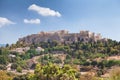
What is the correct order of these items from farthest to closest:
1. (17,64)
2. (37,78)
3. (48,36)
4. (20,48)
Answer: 1. (48,36)
2. (20,48)
3. (17,64)
4. (37,78)

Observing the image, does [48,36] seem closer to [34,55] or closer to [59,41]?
[59,41]

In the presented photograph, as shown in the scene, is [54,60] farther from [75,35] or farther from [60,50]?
[75,35]

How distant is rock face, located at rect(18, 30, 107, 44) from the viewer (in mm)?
130250

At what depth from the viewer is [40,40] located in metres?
145

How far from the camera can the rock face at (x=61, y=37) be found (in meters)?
130

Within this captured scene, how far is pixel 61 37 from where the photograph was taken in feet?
456

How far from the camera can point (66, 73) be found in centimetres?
4138

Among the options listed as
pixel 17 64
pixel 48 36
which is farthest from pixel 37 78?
pixel 48 36

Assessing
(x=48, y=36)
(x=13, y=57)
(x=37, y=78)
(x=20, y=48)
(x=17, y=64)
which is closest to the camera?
(x=37, y=78)

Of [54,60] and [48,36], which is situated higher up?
[48,36]

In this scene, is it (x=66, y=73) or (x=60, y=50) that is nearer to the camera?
(x=66, y=73)

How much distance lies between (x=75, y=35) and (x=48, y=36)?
41.5 ft

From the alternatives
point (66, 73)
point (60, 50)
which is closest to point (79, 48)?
point (60, 50)

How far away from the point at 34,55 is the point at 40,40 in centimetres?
2554
